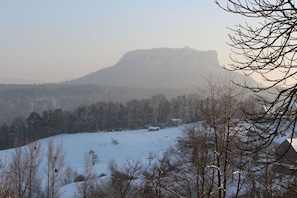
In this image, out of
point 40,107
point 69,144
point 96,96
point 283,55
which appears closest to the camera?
point 283,55

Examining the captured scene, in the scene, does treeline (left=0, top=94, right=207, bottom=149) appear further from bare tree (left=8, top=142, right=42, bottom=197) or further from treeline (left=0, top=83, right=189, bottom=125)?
bare tree (left=8, top=142, right=42, bottom=197)

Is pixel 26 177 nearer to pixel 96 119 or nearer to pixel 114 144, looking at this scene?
pixel 114 144

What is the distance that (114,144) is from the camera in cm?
6750

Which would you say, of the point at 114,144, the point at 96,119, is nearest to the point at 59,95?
the point at 96,119

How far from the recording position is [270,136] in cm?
314

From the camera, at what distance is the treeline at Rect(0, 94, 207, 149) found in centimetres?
7512

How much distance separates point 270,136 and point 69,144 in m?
69.1

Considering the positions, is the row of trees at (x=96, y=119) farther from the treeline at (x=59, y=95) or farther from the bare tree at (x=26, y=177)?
the bare tree at (x=26, y=177)

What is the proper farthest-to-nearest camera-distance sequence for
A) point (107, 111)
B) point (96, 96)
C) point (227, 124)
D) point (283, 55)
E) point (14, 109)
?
point (96, 96) → point (14, 109) → point (107, 111) → point (227, 124) → point (283, 55)

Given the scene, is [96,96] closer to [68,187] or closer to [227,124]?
[68,187]

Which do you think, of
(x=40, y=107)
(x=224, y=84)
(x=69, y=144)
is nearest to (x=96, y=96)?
(x=40, y=107)

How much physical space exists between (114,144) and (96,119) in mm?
17178

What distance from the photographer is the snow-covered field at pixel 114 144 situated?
5988 centimetres

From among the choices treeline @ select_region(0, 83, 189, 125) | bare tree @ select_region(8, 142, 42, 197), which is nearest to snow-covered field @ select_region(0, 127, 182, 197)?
bare tree @ select_region(8, 142, 42, 197)
